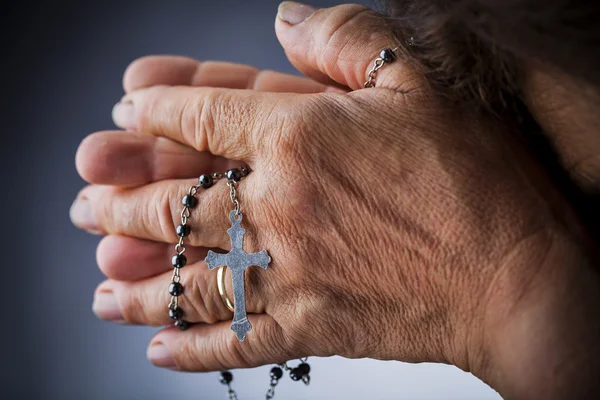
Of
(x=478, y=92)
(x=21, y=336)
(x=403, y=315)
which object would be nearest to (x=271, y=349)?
(x=403, y=315)

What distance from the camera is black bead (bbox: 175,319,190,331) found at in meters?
0.92

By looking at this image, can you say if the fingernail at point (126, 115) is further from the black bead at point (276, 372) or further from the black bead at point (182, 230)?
the black bead at point (276, 372)

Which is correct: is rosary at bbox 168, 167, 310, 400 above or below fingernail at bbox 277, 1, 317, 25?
below

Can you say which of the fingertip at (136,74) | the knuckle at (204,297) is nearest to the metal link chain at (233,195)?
the knuckle at (204,297)

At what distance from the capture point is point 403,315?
0.78m

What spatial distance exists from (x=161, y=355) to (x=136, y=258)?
0.48ft

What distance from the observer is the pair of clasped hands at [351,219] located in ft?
2.36

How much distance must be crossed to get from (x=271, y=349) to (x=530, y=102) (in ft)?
1.45

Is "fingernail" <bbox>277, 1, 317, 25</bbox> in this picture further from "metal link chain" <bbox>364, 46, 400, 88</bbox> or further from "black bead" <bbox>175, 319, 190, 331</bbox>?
"black bead" <bbox>175, 319, 190, 331</bbox>

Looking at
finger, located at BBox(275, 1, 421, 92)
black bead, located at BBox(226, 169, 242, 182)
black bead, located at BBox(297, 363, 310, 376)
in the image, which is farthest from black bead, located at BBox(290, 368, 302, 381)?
finger, located at BBox(275, 1, 421, 92)

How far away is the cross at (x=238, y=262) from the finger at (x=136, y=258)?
Result: 14 centimetres

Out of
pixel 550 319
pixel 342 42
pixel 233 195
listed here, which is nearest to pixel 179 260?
pixel 233 195

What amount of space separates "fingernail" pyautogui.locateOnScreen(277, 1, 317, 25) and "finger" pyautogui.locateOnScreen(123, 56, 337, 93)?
185mm

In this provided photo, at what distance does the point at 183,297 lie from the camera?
2.95 ft
